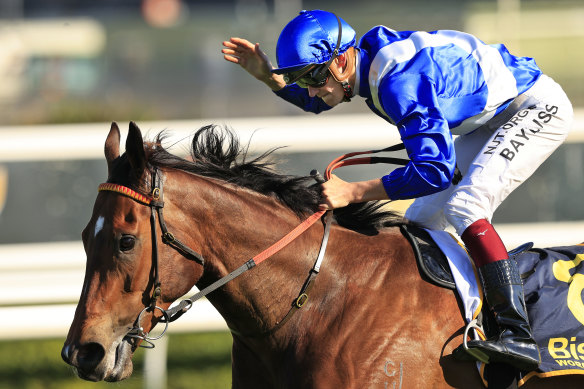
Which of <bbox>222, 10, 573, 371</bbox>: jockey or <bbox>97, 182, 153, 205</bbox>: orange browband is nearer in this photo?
<bbox>97, 182, 153, 205</bbox>: orange browband

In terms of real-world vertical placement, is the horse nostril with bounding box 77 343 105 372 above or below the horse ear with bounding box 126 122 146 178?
below

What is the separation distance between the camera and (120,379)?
2.43 metres

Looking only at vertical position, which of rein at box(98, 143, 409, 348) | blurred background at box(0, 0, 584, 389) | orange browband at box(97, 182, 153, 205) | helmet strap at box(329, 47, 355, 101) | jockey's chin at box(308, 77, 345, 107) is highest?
helmet strap at box(329, 47, 355, 101)

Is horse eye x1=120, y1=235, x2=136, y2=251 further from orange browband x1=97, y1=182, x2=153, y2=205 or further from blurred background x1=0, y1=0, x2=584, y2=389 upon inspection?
blurred background x1=0, y1=0, x2=584, y2=389

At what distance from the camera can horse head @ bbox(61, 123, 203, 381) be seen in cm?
238

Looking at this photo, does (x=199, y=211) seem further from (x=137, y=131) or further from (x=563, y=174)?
(x=563, y=174)

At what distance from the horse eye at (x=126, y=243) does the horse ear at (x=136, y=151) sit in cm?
21

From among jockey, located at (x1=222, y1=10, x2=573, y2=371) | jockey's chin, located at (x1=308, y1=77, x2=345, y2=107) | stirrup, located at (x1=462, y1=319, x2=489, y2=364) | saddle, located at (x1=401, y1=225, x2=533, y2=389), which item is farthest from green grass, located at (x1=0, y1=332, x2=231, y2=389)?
stirrup, located at (x1=462, y1=319, x2=489, y2=364)

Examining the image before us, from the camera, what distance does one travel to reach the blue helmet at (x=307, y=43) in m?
2.71

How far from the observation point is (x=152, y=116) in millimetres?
7957

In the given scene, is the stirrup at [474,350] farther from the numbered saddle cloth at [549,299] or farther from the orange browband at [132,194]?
the orange browband at [132,194]

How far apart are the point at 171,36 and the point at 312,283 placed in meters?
7.06

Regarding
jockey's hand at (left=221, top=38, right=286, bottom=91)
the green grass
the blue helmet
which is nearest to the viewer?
the blue helmet

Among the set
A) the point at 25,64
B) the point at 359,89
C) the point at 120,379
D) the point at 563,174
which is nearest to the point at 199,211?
the point at 120,379
